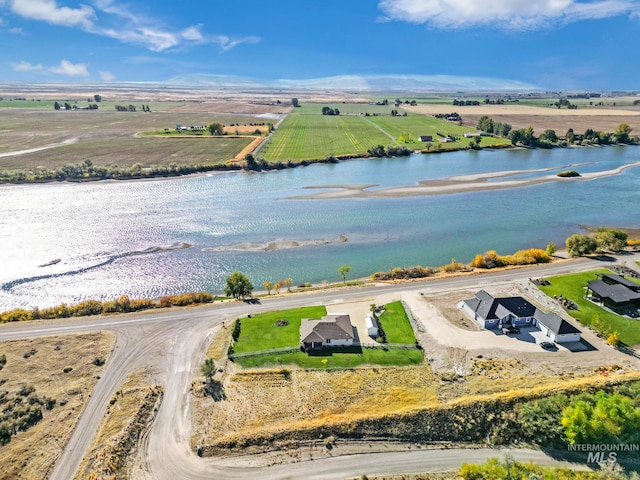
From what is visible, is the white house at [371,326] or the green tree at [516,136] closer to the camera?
the white house at [371,326]

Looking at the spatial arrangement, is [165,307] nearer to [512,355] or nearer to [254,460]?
[254,460]

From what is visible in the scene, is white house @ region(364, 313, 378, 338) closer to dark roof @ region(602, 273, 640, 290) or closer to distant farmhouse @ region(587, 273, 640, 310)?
distant farmhouse @ region(587, 273, 640, 310)

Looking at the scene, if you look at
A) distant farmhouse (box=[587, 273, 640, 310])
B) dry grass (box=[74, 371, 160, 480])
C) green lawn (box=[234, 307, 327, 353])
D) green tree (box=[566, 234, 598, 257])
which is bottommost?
dry grass (box=[74, 371, 160, 480])

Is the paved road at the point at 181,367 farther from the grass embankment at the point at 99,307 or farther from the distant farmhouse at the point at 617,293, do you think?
the distant farmhouse at the point at 617,293

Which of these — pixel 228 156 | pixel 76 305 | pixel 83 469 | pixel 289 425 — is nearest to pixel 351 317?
pixel 289 425

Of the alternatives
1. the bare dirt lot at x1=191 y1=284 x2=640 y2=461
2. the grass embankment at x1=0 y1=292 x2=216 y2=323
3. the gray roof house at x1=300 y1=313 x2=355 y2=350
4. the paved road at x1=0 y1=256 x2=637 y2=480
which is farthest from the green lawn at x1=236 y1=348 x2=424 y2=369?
the grass embankment at x1=0 y1=292 x2=216 y2=323

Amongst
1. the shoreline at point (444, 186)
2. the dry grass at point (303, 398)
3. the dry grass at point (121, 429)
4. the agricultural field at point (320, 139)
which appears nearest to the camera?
the dry grass at point (121, 429)

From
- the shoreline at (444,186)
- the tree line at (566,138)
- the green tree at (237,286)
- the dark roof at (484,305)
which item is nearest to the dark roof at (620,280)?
the dark roof at (484,305)
